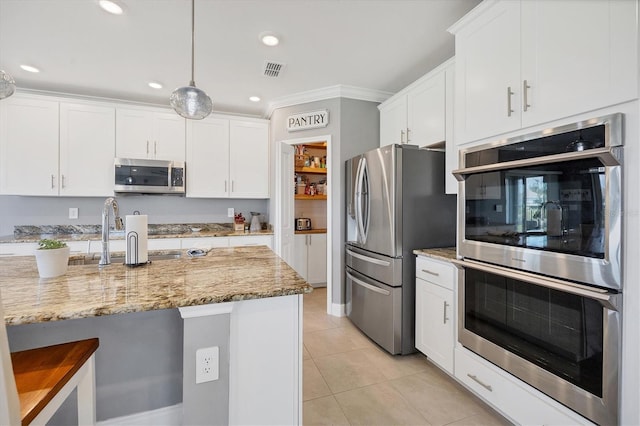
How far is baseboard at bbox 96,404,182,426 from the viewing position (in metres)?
1.38

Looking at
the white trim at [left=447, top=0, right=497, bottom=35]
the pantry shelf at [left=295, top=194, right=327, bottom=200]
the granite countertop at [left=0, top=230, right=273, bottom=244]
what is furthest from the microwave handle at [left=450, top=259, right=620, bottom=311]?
the pantry shelf at [left=295, top=194, right=327, bottom=200]

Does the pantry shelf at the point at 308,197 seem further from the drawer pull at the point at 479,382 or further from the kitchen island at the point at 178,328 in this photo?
the drawer pull at the point at 479,382

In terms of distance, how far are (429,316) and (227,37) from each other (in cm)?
271

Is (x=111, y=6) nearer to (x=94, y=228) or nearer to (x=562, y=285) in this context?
(x=94, y=228)

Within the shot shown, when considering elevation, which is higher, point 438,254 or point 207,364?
point 438,254

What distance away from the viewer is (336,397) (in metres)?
1.88

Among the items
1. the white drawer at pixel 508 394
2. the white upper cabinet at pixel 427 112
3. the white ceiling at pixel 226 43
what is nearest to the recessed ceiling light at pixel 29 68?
the white ceiling at pixel 226 43

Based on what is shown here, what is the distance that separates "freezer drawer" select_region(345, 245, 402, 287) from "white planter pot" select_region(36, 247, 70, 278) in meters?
2.08

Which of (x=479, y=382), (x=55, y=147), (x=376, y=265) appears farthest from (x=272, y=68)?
(x=479, y=382)

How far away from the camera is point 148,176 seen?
337 cm

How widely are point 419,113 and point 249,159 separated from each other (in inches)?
89.2

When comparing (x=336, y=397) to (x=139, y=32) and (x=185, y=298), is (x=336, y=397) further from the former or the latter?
(x=139, y=32)

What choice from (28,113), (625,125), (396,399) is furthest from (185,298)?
(28,113)

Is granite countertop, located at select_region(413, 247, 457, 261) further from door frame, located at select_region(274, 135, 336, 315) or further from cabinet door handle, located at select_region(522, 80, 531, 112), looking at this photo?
door frame, located at select_region(274, 135, 336, 315)
